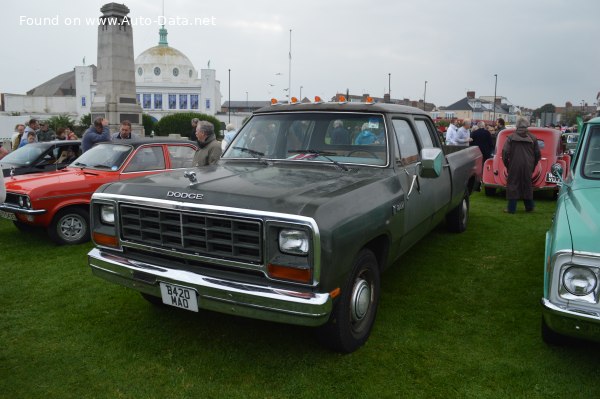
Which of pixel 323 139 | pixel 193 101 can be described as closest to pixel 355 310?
pixel 323 139

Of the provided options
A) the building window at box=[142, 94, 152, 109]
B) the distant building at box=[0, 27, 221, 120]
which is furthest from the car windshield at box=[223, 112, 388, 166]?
the building window at box=[142, 94, 152, 109]

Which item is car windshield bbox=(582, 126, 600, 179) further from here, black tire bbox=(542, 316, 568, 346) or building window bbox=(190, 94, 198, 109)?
building window bbox=(190, 94, 198, 109)

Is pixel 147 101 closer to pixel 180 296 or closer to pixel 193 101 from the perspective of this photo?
pixel 193 101

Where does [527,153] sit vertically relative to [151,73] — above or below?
below

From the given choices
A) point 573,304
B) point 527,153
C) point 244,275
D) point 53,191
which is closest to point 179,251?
point 244,275

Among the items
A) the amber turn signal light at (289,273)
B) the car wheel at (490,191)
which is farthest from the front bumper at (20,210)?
the car wheel at (490,191)

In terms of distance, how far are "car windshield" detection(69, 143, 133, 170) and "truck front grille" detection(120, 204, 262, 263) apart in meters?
3.95

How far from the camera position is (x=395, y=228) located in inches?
161

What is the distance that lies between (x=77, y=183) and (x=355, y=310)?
5.03 metres

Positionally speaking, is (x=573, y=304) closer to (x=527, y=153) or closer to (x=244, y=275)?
(x=244, y=275)

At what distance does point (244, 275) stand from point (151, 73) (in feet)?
318

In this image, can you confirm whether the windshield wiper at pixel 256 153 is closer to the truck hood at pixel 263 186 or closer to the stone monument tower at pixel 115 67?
the truck hood at pixel 263 186

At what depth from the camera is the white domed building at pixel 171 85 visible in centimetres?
8938

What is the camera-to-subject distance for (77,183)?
696 centimetres
